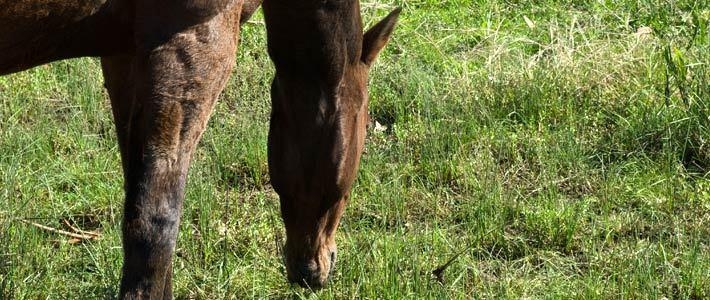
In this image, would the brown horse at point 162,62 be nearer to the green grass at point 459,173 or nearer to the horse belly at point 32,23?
the horse belly at point 32,23

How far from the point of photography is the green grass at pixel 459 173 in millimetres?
4570

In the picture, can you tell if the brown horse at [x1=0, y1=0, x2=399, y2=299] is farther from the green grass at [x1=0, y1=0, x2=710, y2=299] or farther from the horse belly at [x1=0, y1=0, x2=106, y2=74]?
the green grass at [x1=0, y1=0, x2=710, y2=299]

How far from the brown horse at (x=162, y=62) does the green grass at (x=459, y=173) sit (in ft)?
2.31

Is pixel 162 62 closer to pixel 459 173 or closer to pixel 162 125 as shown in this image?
pixel 162 125

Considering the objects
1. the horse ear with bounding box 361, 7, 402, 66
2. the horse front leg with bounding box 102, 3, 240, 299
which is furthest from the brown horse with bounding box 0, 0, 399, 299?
the horse ear with bounding box 361, 7, 402, 66

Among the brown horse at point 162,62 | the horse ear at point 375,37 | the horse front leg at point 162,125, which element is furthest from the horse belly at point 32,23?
the horse ear at point 375,37

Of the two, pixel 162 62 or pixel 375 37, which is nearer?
pixel 162 62

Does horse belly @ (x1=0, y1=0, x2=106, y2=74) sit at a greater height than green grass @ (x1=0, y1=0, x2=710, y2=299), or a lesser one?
greater

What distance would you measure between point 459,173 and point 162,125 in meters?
2.27

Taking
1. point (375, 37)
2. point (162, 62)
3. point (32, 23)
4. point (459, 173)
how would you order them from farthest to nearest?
point (459, 173), point (375, 37), point (32, 23), point (162, 62)

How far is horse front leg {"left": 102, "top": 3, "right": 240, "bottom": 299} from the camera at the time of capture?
11.1 ft

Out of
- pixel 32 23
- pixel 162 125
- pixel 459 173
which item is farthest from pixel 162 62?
pixel 459 173

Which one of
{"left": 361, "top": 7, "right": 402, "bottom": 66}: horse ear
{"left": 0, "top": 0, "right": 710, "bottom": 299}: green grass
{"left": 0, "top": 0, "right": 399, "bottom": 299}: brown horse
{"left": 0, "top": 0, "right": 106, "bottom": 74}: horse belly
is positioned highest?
{"left": 0, "top": 0, "right": 106, "bottom": 74}: horse belly

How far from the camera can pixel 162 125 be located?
133 inches
